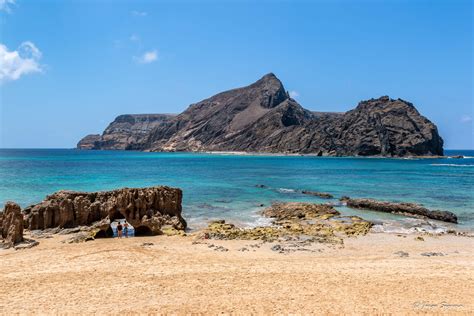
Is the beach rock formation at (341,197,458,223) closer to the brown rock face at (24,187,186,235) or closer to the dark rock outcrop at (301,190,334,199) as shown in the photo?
the dark rock outcrop at (301,190,334,199)

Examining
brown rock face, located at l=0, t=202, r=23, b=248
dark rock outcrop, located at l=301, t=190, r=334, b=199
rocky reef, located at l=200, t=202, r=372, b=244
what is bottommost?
rocky reef, located at l=200, t=202, r=372, b=244

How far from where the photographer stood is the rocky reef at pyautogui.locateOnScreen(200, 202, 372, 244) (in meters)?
25.5

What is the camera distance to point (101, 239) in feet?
79.9

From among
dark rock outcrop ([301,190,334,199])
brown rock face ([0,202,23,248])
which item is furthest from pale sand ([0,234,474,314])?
dark rock outcrop ([301,190,334,199])

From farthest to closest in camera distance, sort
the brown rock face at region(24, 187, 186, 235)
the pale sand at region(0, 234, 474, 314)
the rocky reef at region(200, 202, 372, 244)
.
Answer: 1. the brown rock face at region(24, 187, 186, 235)
2. the rocky reef at region(200, 202, 372, 244)
3. the pale sand at region(0, 234, 474, 314)

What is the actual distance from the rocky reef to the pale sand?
105 inches

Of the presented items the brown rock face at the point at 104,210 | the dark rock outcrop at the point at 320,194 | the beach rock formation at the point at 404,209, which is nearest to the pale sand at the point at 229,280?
the brown rock face at the point at 104,210

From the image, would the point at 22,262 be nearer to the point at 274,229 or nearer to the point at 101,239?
the point at 101,239

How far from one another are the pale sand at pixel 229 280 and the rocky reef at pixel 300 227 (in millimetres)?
2667

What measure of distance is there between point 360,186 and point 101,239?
Answer: 45.2 m

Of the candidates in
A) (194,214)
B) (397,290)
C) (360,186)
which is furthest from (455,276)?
(360,186)

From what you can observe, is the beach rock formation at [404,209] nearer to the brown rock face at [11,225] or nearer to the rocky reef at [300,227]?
the rocky reef at [300,227]

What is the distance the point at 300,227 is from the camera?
28.6 m

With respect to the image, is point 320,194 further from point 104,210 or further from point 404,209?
point 104,210
